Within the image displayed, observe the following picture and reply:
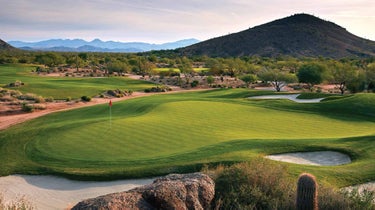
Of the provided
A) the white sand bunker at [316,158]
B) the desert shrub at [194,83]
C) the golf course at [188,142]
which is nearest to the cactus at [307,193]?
the golf course at [188,142]

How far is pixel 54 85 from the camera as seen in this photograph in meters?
57.5

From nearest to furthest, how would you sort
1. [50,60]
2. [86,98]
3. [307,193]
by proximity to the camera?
[307,193] < [86,98] < [50,60]

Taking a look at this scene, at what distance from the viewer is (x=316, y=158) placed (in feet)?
55.8

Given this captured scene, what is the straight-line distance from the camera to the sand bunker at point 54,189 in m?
13.3

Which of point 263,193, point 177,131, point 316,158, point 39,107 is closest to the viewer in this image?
point 263,193

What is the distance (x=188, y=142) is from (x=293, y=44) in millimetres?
169445

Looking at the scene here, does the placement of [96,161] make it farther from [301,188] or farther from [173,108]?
[173,108]

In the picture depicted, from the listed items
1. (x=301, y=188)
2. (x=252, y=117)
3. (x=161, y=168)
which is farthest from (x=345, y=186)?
(x=252, y=117)

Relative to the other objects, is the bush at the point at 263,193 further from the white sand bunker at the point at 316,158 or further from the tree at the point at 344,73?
the tree at the point at 344,73

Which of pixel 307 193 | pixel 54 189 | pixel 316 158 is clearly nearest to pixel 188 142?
pixel 316 158

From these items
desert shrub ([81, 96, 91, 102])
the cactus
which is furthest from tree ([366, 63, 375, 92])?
the cactus

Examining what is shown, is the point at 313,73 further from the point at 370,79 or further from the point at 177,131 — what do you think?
the point at 177,131

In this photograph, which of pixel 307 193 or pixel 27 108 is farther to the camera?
pixel 27 108

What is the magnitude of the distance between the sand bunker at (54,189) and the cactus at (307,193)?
7507mm
